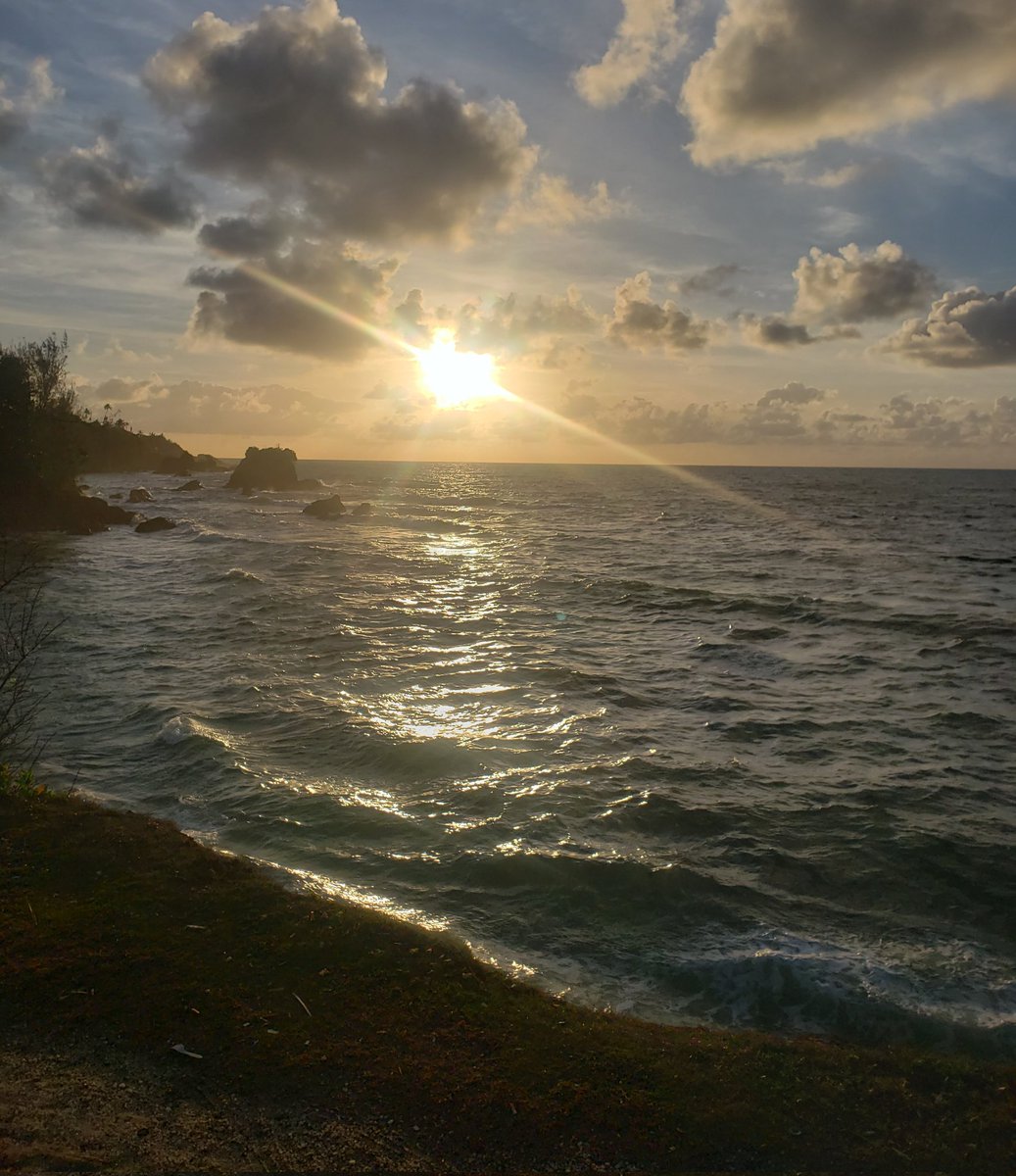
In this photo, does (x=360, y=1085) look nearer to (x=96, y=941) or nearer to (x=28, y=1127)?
(x=28, y=1127)

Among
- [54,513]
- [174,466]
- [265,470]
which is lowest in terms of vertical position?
[54,513]

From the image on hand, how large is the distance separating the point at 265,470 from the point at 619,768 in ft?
364

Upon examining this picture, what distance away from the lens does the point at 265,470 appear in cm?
11612

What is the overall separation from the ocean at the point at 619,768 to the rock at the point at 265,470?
83.1 metres

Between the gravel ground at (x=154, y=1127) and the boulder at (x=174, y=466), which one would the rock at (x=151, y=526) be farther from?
the boulder at (x=174, y=466)

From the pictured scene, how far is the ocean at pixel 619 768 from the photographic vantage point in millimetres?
8938

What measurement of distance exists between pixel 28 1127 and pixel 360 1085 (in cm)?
235

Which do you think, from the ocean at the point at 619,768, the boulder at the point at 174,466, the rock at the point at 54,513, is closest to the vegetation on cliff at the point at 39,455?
the rock at the point at 54,513

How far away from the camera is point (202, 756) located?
571 inches

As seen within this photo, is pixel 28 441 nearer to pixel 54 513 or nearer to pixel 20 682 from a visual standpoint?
pixel 54 513

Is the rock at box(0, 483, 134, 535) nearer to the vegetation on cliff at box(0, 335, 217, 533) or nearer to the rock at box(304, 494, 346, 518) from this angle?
the vegetation on cliff at box(0, 335, 217, 533)

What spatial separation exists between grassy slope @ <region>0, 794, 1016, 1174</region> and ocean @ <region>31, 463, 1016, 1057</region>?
1.04 meters

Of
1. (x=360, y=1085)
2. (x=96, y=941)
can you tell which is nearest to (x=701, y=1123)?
(x=360, y=1085)

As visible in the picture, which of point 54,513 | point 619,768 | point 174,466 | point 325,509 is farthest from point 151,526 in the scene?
point 174,466
